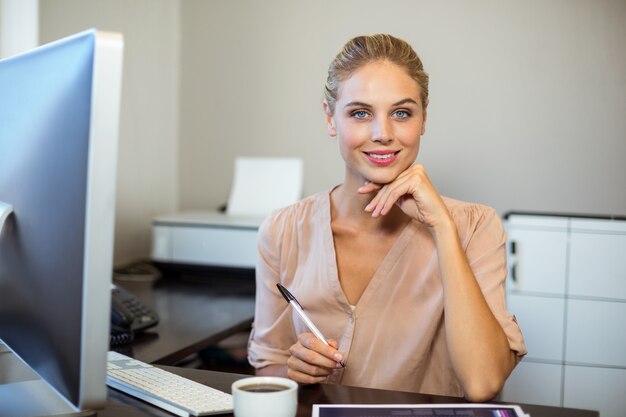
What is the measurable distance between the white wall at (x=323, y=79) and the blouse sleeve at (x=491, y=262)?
45.9 inches

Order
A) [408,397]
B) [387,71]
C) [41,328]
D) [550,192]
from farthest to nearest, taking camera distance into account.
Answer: [550,192] → [387,71] → [408,397] → [41,328]

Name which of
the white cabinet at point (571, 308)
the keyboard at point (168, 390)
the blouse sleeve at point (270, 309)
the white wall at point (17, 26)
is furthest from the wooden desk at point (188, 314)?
the white cabinet at point (571, 308)

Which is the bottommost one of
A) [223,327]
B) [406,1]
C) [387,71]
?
[223,327]

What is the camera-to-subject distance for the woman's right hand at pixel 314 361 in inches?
42.6

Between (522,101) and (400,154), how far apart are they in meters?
1.28

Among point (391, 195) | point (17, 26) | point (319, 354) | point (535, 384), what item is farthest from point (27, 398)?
point (535, 384)

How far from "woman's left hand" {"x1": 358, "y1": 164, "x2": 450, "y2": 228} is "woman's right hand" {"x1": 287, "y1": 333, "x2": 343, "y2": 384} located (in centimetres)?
27

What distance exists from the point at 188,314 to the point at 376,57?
85 cm

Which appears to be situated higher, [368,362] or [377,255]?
[377,255]

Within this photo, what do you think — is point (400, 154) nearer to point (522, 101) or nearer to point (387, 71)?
point (387, 71)

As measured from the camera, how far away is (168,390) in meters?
0.94

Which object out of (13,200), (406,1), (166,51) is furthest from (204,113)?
(13,200)

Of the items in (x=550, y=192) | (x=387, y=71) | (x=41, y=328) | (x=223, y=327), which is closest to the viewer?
(x=41, y=328)

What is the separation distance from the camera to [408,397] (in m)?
0.93
